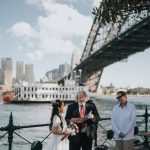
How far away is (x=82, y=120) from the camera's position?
7832mm

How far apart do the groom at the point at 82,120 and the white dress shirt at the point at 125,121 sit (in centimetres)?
40

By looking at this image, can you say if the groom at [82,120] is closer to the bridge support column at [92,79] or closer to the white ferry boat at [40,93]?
the white ferry boat at [40,93]

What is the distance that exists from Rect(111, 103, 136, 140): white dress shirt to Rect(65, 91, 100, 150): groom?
1.31ft

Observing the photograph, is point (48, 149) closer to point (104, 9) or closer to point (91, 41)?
point (104, 9)

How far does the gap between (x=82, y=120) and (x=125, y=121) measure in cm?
85

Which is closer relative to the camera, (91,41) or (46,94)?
(46,94)

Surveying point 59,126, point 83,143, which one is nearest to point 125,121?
point 83,143

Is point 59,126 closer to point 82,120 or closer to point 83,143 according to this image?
point 82,120

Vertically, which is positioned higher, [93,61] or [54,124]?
[93,61]

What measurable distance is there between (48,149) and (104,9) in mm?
11266

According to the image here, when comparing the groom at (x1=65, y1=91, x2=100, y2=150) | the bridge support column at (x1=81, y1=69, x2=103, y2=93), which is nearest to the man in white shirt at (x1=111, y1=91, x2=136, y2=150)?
the groom at (x1=65, y1=91, x2=100, y2=150)

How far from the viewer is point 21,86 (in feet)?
317

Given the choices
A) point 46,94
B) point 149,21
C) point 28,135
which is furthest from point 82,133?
point 46,94

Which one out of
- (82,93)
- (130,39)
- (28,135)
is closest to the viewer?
(82,93)
